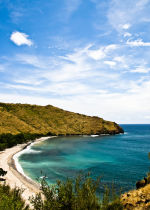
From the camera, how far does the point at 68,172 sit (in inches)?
1679

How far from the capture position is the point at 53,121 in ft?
504

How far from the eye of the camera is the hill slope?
132 m

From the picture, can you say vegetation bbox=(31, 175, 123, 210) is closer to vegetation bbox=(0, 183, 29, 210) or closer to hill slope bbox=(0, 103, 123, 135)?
vegetation bbox=(0, 183, 29, 210)

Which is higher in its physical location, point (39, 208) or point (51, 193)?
point (51, 193)

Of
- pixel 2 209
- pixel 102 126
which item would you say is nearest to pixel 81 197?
pixel 2 209

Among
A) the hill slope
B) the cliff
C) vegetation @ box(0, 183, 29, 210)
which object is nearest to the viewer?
the cliff

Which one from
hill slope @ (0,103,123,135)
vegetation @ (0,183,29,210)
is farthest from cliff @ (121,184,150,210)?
hill slope @ (0,103,123,135)

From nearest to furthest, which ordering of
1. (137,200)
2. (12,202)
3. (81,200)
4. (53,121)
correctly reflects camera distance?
(81,200) → (137,200) → (12,202) → (53,121)

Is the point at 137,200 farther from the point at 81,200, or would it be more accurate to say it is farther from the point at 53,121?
the point at 53,121

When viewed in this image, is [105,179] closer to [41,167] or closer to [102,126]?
[41,167]

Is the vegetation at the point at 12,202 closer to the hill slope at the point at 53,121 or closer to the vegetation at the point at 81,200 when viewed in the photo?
the vegetation at the point at 81,200

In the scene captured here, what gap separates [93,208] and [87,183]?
59.0 inches

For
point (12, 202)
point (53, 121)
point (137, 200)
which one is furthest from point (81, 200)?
point (53, 121)

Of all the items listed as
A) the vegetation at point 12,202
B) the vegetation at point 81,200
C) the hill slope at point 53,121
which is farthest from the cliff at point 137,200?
the hill slope at point 53,121
